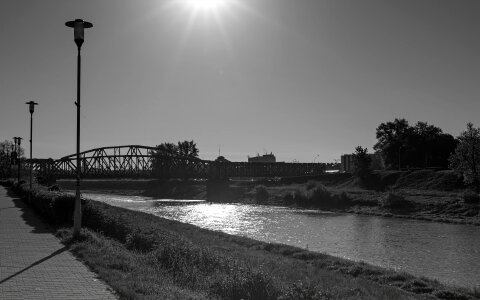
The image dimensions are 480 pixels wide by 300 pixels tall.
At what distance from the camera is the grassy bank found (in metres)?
10.6

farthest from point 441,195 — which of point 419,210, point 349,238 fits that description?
point 349,238

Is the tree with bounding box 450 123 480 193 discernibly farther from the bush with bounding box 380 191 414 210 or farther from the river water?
the river water

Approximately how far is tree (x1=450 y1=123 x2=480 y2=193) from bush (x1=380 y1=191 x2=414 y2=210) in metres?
7.98

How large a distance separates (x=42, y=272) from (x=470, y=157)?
2440 inches

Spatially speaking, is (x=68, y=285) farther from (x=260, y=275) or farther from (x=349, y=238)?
(x=349, y=238)

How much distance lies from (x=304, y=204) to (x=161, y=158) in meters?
87.1

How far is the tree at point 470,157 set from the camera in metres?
63.3

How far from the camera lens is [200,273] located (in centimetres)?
1313

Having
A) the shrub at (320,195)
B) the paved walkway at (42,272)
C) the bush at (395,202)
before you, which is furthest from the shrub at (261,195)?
the paved walkway at (42,272)

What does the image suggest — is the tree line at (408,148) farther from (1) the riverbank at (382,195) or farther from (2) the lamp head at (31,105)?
(2) the lamp head at (31,105)

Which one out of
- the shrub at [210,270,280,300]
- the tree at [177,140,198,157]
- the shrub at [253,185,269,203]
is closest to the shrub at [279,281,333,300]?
the shrub at [210,270,280,300]

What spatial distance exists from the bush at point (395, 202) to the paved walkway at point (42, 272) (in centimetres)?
5410

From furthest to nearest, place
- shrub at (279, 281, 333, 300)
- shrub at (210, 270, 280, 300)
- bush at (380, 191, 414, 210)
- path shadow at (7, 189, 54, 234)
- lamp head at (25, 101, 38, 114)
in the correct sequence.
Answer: bush at (380, 191, 414, 210) → lamp head at (25, 101, 38, 114) → path shadow at (7, 189, 54, 234) → shrub at (210, 270, 280, 300) → shrub at (279, 281, 333, 300)

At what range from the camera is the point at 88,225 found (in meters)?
24.7
